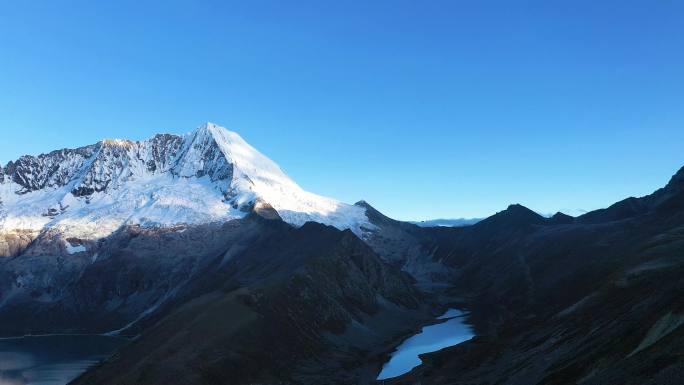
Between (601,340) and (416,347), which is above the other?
(601,340)

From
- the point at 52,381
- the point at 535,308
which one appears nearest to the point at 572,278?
the point at 535,308

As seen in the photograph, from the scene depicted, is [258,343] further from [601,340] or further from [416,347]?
[601,340]

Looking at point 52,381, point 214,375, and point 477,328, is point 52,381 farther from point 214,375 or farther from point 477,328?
point 477,328

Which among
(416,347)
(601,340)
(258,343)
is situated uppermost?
(258,343)

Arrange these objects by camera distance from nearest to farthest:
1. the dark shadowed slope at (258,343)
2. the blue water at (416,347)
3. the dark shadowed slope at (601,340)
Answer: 1. the dark shadowed slope at (601,340)
2. the dark shadowed slope at (258,343)
3. the blue water at (416,347)

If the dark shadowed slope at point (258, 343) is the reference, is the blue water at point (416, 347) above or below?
below

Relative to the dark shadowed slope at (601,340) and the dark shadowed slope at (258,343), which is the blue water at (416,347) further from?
the dark shadowed slope at (601,340)

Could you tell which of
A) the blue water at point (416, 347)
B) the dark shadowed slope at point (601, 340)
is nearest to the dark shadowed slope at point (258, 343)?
the blue water at point (416, 347)

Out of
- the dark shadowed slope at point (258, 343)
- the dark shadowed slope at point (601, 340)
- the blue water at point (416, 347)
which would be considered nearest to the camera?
the dark shadowed slope at point (601, 340)

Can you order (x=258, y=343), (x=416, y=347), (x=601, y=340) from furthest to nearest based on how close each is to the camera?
(x=416, y=347) < (x=258, y=343) < (x=601, y=340)

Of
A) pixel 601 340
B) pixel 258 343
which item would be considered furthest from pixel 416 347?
pixel 601 340

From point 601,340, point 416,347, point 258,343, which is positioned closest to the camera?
point 601,340
